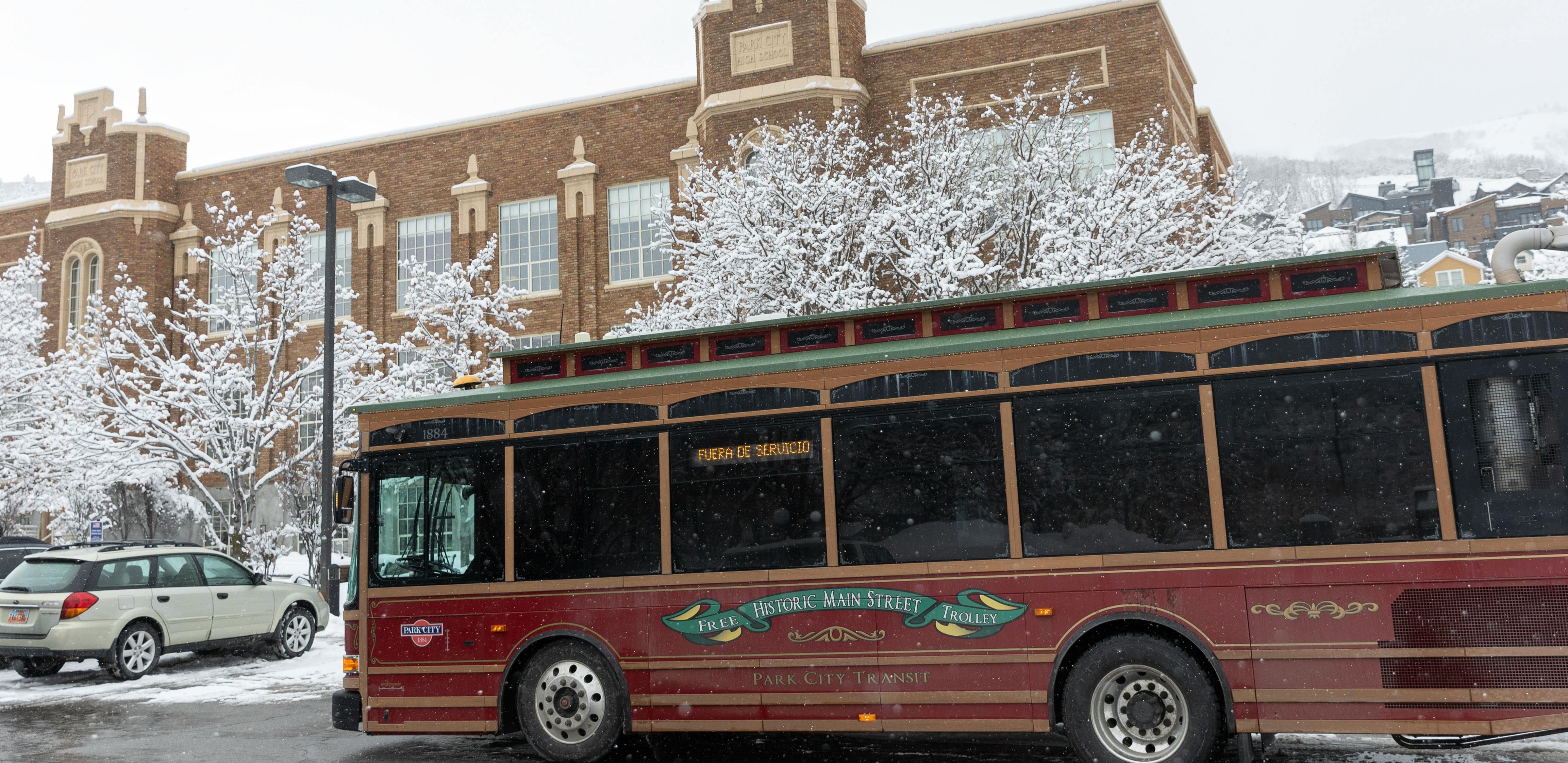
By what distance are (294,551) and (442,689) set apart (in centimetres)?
2456

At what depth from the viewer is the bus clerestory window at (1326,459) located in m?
6.29

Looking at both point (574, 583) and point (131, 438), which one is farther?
point (131, 438)

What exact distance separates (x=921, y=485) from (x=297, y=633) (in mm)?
10496

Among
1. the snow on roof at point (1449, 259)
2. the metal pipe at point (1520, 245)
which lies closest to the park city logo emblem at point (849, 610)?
the metal pipe at point (1520, 245)

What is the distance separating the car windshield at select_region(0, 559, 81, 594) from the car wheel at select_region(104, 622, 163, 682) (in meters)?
0.83

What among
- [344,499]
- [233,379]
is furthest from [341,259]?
[344,499]

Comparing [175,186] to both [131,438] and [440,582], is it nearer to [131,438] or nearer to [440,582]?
[131,438]

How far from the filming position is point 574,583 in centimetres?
787

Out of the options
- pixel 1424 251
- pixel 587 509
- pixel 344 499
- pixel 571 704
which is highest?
pixel 1424 251

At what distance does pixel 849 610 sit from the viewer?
7.22 m

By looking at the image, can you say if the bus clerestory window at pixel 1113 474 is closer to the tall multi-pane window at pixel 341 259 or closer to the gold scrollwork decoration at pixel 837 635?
the gold scrollwork decoration at pixel 837 635

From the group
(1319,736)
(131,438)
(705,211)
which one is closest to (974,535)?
(1319,736)

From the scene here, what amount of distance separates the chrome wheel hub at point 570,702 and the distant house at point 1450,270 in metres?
66.0

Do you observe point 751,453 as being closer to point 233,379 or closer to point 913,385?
point 913,385
